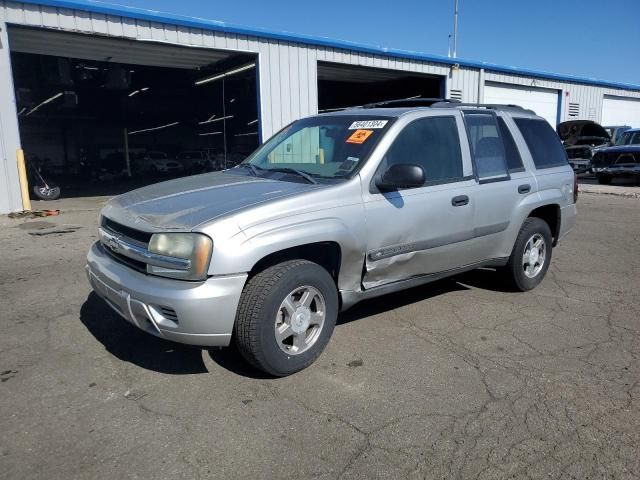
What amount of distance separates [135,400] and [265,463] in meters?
1.05

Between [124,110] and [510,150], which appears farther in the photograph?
[124,110]

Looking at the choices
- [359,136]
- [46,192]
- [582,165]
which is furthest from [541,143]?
[582,165]

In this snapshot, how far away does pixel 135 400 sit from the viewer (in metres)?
3.07

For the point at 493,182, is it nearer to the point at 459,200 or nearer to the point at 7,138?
the point at 459,200

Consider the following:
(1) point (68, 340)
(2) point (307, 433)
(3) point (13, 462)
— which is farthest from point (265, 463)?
(1) point (68, 340)

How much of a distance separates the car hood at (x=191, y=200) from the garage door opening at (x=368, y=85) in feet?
44.2

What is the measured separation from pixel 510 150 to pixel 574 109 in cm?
2300

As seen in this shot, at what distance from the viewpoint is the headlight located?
9.45 ft

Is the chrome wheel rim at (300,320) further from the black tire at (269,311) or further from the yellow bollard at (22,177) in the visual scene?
the yellow bollard at (22,177)

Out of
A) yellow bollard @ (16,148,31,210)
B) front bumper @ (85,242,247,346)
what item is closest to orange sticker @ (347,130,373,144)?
front bumper @ (85,242,247,346)

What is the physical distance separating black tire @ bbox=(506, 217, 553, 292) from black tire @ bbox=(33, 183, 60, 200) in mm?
14450

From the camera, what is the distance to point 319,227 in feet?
10.8

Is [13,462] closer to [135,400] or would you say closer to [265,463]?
[135,400]

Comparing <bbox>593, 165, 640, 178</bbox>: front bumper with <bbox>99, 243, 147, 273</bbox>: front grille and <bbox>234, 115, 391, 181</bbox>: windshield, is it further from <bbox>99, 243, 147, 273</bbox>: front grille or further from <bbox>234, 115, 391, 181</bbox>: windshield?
<bbox>99, 243, 147, 273</bbox>: front grille
